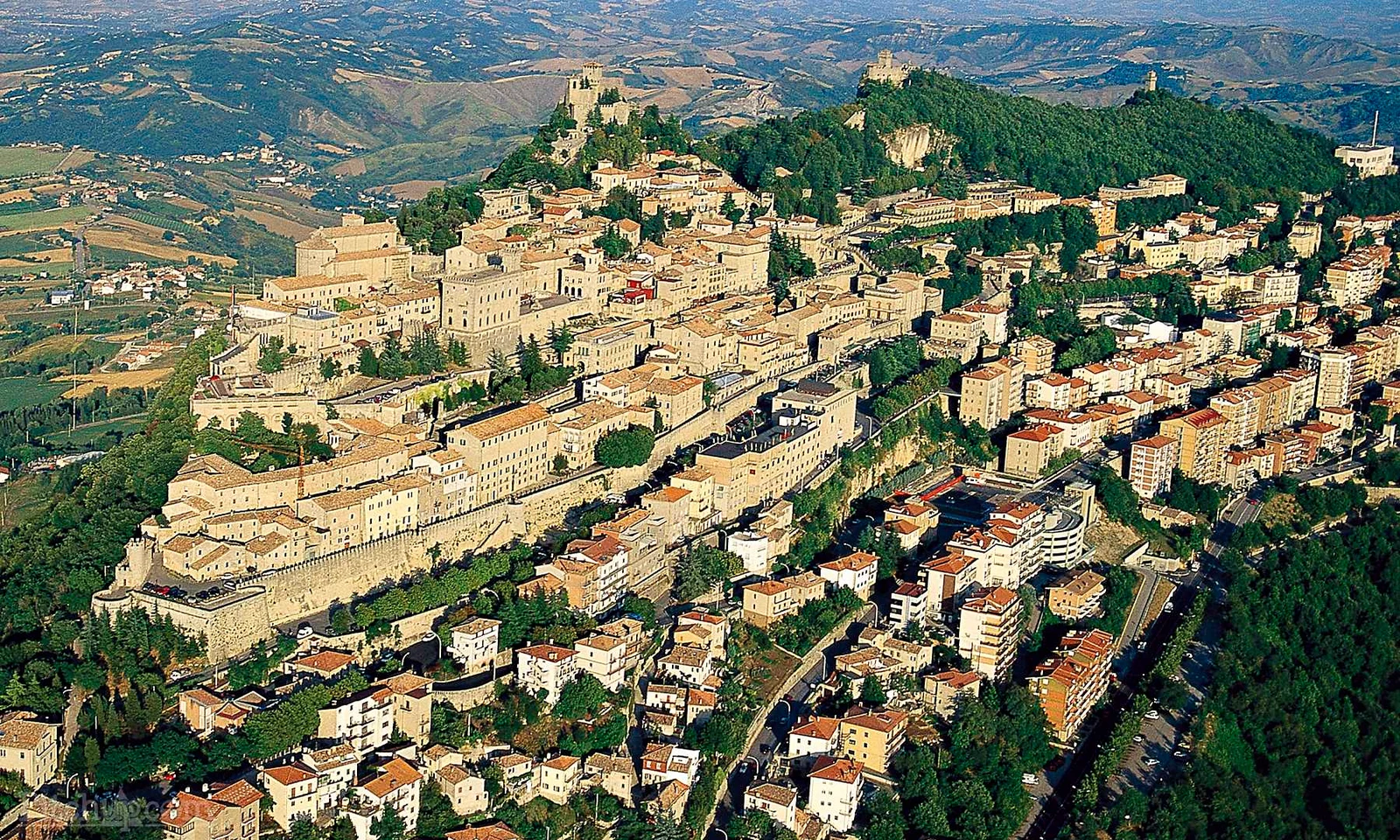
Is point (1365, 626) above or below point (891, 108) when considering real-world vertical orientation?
below

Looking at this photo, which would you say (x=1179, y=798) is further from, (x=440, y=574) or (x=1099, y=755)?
(x=440, y=574)

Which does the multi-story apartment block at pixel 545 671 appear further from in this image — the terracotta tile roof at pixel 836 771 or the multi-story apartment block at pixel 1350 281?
the multi-story apartment block at pixel 1350 281

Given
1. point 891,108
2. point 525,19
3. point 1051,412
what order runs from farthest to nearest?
point 525,19 → point 891,108 → point 1051,412

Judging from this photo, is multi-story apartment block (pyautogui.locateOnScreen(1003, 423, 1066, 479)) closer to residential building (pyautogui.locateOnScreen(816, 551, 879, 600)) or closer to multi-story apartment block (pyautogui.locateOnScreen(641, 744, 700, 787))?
residential building (pyautogui.locateOnScreen(816, 551, 879, 600))

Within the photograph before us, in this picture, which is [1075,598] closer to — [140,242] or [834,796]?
[834,796]

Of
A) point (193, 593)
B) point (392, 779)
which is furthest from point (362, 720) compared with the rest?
point (193, 593)

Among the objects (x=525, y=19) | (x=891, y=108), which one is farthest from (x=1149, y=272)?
(x=525, y=19)

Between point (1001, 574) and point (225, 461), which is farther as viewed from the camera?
point (1001, 574)

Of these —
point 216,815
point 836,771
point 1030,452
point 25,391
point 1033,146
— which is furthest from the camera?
point 1033,146
